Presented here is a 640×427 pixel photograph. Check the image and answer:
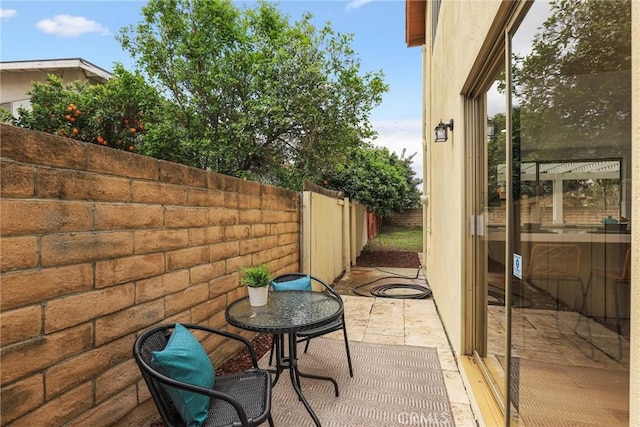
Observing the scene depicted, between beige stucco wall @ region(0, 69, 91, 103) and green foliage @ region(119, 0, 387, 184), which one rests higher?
beige stucco wall @ region(0, 69, 91, 103)

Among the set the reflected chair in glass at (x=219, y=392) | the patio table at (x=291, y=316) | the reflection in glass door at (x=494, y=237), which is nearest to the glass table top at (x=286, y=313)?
the patio table at (x=291, y=316)

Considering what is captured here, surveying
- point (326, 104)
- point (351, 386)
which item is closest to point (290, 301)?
point (351, 386)

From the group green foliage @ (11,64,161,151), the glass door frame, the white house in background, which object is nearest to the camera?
the glass door frame

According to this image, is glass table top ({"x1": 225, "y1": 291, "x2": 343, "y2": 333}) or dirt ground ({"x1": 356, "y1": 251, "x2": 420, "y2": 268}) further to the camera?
dirt ground ({"x1": 356, "y1": 251, "x2": 420, "y2": 268})

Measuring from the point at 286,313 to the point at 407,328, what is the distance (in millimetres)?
2169

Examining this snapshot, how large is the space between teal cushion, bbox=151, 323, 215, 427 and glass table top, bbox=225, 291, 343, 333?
0.42 meters

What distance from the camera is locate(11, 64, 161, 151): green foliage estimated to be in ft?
18.7

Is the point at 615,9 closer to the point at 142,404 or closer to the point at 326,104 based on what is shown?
the point at 142,404

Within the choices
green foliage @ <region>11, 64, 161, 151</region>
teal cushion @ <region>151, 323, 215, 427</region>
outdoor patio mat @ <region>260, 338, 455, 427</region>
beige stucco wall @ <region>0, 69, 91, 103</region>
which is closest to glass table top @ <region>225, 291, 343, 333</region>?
teal cushion @ <region>151, 323, 215, 427</region>

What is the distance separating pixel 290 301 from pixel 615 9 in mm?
2384

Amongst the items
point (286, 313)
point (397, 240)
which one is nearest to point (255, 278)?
point (286, 313)

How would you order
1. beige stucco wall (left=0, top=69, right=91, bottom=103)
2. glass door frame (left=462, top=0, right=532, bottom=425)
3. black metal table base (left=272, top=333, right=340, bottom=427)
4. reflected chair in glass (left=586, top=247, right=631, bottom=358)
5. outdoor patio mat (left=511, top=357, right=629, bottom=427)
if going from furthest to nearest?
beige stucco wall (left=0, top=69, right=91, bottom=103)
black metal table base (left=272, top=333, right=340, bottom=427)
glass door frame (left=462, top=0, right=532, bottom=425)
reflected chair in glass (left=586, top=247, right=631, bottom=358)
outdoor patio mat (left=511, top=357, right=629, bottom=427)

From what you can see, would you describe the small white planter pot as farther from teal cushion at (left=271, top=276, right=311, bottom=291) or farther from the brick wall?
teal cushion at (left=271, top=276, right=311, bottom=291)

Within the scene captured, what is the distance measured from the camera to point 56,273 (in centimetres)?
145
